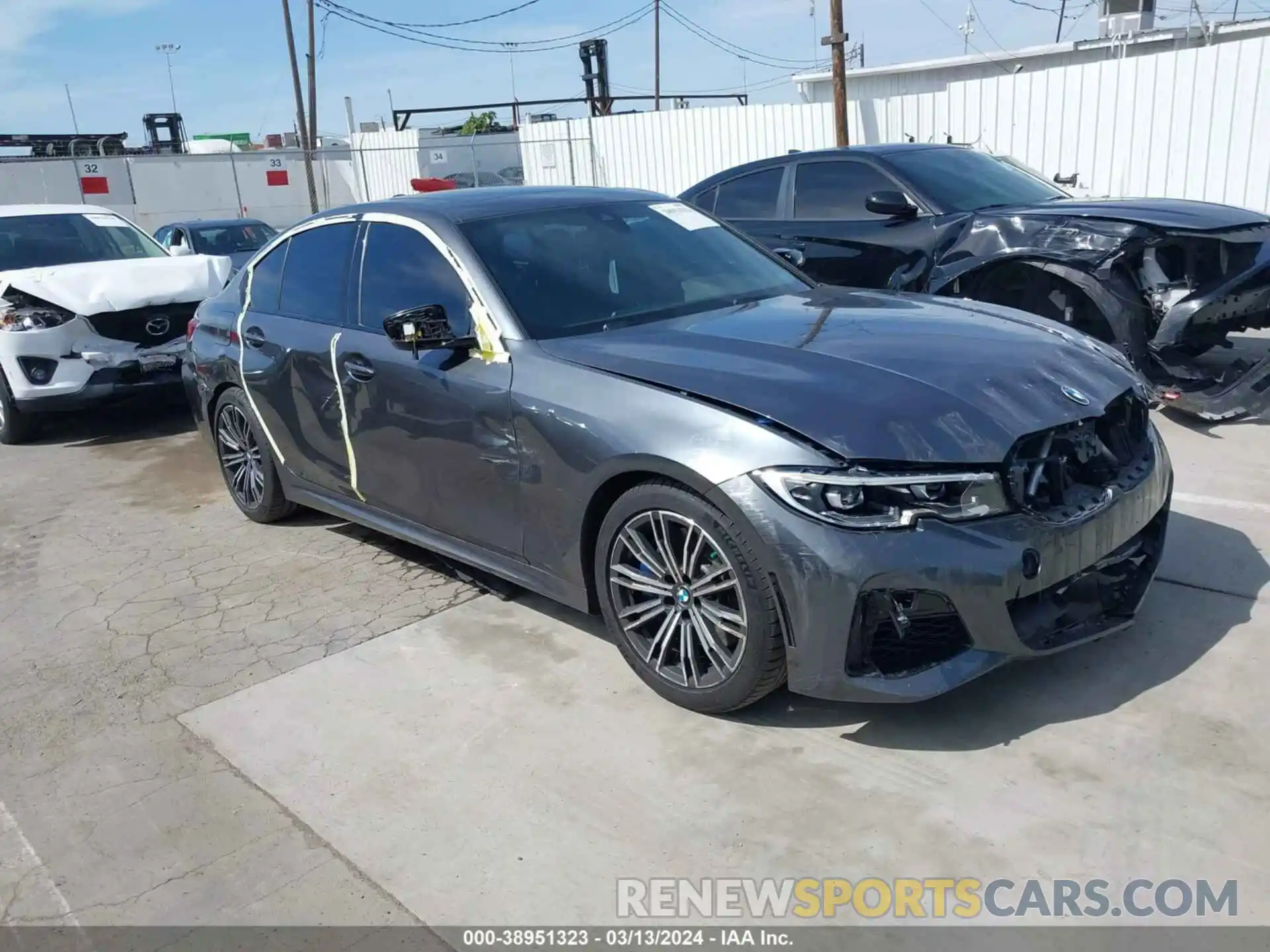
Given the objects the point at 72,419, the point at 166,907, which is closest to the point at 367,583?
the point at 166,907

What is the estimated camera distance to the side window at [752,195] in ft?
27.5

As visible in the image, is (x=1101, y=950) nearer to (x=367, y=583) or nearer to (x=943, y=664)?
(x=943, y=664)

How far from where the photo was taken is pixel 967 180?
7.67m

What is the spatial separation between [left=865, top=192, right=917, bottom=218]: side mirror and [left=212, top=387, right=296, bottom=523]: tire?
4.14 m

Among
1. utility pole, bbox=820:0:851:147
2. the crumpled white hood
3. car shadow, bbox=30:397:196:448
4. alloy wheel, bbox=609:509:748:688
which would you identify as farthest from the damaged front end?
utility pole, bbox=820:0:851:147

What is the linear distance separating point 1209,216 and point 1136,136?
7619mm

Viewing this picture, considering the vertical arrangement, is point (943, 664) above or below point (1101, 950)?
above

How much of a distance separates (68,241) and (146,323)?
5.99ft

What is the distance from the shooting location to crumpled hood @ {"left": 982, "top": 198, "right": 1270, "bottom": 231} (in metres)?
6.21

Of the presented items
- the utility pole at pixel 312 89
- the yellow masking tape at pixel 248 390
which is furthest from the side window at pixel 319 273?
the utility pole at pixel 312 89

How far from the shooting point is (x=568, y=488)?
3717mm

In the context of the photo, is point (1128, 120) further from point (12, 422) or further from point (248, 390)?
point (12, 422)

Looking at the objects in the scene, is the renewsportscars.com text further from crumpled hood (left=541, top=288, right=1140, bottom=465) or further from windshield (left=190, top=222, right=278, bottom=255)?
windshield (left=190, top=222, right=278, bottom=255)

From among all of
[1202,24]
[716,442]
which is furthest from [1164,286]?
[1202,24]
